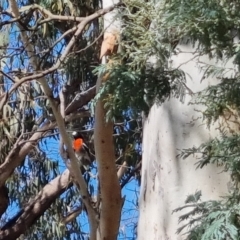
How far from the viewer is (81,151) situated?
3.30 m

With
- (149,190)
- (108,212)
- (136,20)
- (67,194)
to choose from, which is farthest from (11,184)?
(136,20)

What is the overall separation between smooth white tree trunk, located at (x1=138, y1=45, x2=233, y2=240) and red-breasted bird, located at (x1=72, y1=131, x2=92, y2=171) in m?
1.53

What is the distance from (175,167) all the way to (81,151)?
1756mm

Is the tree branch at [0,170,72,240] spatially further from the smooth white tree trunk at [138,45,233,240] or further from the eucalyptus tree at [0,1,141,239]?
the smooth white tree trunk at [138,45,233,240]

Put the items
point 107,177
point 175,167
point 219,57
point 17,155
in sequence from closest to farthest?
point 219,57
point 175,167
point 107,177
point 17,155

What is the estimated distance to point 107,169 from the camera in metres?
2.10

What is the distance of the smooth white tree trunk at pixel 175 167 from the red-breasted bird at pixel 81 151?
153 centimetres

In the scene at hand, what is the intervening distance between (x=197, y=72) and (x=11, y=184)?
2.42 meters

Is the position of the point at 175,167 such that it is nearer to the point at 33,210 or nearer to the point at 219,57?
the point at 219,57

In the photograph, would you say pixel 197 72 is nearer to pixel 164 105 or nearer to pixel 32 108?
pixel 164 105

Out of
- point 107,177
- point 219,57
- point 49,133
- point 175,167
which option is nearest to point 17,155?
point 49,133

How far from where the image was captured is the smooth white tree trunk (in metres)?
1.52

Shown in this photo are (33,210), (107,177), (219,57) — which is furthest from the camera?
(33,210)

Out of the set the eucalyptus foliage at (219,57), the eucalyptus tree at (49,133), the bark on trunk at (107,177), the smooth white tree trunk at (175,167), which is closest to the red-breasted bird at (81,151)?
the eucalyptus tree at (49,133)
